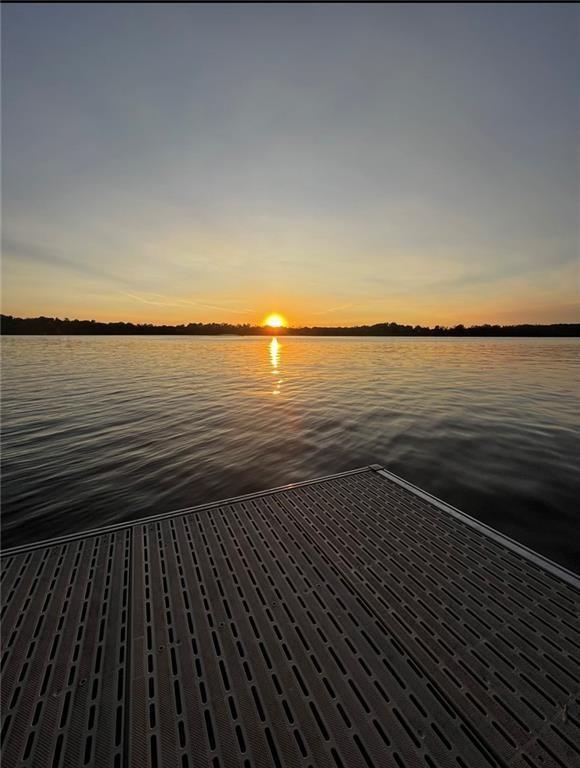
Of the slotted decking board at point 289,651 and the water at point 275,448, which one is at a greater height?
the slotted decking board at point 289,651

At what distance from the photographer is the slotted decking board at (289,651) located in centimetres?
191

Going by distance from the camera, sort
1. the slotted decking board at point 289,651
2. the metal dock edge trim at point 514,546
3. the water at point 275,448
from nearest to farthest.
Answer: the slotted decking board at point 289,651 < the metal dock edge trim at point 514,546 < the water at point 275,448

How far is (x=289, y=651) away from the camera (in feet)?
8.07

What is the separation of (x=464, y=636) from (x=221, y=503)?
10.8 ft

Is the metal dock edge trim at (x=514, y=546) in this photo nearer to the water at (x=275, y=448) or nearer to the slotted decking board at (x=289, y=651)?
the slotted decking board at (x=289, y=651)

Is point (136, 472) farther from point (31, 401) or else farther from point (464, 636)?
point (31, 401)

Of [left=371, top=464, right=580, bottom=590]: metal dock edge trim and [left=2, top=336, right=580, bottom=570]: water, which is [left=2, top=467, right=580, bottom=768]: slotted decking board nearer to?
[left=371, top=464, right=580, bottom=590]: metal dock edge trim

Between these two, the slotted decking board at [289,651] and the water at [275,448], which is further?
the water at [275,448]

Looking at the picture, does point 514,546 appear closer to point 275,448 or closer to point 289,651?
point 289,651

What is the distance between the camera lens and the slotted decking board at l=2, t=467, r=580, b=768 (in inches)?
75.2

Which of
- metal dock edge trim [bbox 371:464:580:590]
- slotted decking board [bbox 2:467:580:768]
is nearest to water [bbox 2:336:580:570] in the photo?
metal dock edge trim [bbox 371:464:580:590]

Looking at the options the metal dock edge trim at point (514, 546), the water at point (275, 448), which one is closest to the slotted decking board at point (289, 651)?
→ the metal dock edge trim at point (514, 546)

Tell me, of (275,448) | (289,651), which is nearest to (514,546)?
(289,651)

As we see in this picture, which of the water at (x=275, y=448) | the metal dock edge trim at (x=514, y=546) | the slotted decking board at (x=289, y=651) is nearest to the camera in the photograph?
the slotted decking board at (x=289, y=651)
